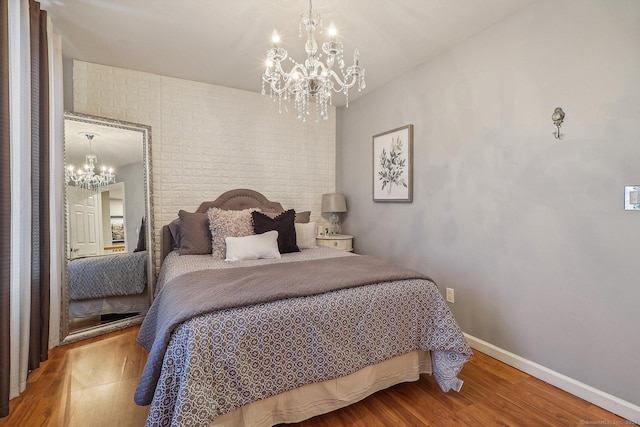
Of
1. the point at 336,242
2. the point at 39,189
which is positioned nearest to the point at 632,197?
the point at 336,242

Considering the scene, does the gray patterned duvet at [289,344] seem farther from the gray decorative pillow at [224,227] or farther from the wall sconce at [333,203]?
the wall sconce at [333,203]

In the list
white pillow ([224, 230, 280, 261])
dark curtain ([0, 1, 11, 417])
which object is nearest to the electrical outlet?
white pillow ([224, 230, 280, 261])

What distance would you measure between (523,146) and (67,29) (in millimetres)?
3501

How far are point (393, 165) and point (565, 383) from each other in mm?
2195

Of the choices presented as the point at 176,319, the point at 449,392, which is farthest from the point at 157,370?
the point at 449,392

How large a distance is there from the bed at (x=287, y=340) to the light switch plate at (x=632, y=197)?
112cm

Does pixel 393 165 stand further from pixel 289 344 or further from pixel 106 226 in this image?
pixel 106 226

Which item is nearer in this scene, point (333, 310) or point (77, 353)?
point (333, 310)

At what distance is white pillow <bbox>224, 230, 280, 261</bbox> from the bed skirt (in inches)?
46.9

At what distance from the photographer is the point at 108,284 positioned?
2.84m

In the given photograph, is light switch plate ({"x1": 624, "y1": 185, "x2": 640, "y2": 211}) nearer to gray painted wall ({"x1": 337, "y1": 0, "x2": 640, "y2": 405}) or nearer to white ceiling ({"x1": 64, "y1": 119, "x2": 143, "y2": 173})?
gray painted wall ({"x1": 337, "y1": 0, "x2": 640, "y2": 405})

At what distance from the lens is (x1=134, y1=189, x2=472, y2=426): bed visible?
1.28 metres

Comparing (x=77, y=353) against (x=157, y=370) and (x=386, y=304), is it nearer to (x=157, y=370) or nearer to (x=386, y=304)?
(x=157, y=370)

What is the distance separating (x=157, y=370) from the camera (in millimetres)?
1310
